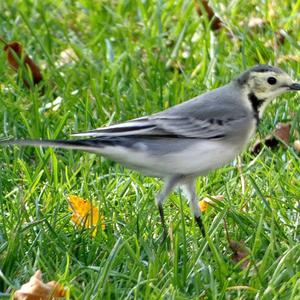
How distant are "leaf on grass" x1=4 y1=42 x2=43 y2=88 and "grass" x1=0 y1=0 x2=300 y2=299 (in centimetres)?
7

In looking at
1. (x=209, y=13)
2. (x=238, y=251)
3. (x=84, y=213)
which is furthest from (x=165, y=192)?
(x=209, y=13)

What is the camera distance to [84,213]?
5098mm

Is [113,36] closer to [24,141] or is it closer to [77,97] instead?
[77,97]

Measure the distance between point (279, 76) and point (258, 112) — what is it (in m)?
0.21

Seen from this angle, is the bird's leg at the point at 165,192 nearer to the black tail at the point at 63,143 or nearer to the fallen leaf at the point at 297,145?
the black tail at the point at 63,143

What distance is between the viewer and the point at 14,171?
5719 mm

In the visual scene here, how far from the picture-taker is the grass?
14.7 ft

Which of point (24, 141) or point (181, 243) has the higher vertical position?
point (24, 141)

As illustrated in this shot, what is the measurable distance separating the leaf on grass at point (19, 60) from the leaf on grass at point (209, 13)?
1.34 meters

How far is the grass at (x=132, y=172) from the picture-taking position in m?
4.47

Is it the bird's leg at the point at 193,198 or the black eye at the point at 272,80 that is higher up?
the black eye at the point at 272,80

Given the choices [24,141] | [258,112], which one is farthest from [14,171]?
[258,112]

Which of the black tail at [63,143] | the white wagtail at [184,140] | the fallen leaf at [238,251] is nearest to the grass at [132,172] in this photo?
the fallen leaf at [238,251]

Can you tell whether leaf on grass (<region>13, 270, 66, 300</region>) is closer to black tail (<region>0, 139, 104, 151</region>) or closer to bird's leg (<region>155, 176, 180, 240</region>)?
black tail (<region>0, 139, 104, 151</region>)
